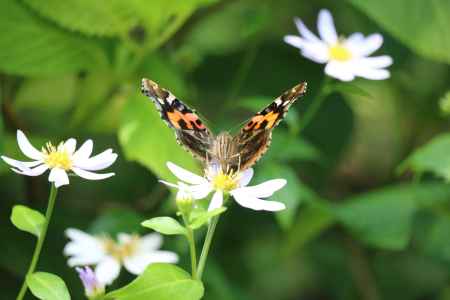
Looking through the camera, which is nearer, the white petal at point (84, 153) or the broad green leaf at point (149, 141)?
the white petal at point (84, 153)

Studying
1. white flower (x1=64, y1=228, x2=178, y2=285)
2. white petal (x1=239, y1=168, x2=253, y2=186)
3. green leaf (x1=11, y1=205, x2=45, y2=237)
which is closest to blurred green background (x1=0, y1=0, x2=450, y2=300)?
white flower (x1=64, y1=228, x2=178, y2=285)

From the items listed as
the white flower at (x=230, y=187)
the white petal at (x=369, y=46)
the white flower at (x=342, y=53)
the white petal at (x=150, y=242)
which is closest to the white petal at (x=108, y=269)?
the white petal at (x=150, y=242)

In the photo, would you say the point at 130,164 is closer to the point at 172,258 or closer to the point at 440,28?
the point at 172,258

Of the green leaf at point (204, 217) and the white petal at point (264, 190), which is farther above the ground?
the white petal at point (264, 190)

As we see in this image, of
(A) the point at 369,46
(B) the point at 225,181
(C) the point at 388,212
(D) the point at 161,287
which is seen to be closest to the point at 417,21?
(A) the point at 369,46

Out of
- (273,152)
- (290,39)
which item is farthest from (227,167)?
(273,152)

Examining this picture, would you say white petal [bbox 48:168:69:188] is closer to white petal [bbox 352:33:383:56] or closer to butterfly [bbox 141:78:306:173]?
butterfly [bbox 141:78:306:173]

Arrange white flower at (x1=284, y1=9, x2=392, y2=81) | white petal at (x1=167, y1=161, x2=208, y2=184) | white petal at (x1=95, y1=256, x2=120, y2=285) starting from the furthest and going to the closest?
white flower at (x1=284, y1=9, x2=392, y2=81) → white petal at (x1=95, y1=256, x2=120, y2=285) → white petal at (x1=167, y1=161, x2=208, y2=184)

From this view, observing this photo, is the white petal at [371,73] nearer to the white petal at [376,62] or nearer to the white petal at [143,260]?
the white petal at [376,62]
